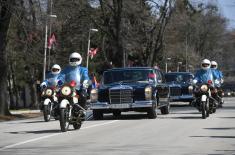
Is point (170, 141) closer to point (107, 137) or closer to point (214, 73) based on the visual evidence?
point (107, 137)

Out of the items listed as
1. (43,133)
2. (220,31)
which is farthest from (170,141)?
(220,31)

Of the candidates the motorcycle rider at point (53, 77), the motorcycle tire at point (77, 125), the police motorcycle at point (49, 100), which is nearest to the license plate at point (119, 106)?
the police motorcycle at point (49, 100)

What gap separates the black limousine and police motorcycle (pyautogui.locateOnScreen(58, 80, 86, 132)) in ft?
18.9

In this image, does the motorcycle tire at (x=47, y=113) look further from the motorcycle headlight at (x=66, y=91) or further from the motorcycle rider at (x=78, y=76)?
the motorcycle headlight at (x=66, y=91)

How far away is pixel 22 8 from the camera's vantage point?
93.0ft

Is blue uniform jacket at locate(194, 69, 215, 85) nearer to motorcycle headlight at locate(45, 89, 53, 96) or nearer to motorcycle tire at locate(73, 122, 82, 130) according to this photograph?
motorcycle headlight at locate(45, 89, 53, 96)

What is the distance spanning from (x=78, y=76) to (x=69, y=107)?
1381 mm

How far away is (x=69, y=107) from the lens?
741 inches

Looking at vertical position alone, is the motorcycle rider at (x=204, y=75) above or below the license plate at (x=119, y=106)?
above

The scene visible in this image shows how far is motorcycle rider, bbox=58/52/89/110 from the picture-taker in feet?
64.0

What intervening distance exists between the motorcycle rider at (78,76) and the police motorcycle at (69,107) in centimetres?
11

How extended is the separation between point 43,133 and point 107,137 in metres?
2.34

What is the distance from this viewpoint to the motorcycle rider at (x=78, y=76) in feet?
64.0

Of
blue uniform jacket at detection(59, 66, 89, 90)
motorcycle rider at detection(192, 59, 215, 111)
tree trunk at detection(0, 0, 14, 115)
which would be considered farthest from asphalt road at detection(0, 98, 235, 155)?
tree trunk at detection(0, 0, 14, 115)
